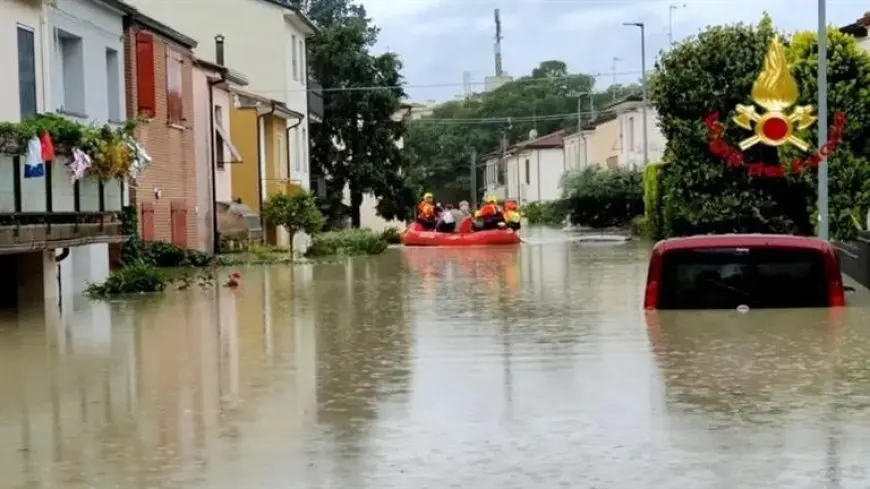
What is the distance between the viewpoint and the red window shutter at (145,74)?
2959cm

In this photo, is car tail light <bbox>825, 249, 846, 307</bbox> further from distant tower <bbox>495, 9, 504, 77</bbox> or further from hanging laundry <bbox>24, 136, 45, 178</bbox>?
distant tower <bbox>495, 9, 504, 77</bbox>

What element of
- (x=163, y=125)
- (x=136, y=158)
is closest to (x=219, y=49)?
(x=163, y=125)

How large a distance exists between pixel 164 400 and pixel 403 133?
1899 inches

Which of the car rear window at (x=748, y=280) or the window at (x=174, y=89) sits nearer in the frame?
the car rear window at (x=748, y=280)

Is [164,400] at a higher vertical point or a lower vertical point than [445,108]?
lower

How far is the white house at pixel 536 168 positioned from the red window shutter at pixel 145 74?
64746mm

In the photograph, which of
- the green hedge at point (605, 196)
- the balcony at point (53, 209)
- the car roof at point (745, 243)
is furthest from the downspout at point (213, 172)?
the green hedge at point (605, 196)

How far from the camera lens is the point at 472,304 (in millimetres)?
21422

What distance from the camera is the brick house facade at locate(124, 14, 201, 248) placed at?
97.3ft

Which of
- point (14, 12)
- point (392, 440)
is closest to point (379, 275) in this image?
point (14, 12)

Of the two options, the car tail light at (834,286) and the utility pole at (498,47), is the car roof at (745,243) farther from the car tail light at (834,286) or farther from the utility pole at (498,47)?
the utility pole at (498,47)

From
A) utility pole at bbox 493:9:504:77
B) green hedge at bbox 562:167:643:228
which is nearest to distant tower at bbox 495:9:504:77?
utility pole at bbox 493:9:504:77

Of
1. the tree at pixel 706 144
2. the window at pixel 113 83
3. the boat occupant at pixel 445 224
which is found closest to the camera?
the window at pixel 113 83

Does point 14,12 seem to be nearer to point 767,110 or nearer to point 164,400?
point 164,400
